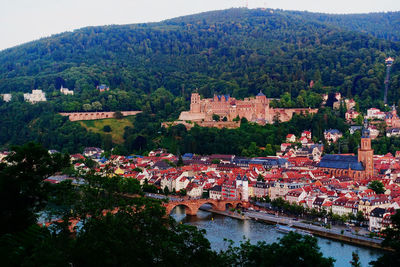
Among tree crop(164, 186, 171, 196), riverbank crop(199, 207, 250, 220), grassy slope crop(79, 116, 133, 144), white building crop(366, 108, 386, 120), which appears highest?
white building crop(366, 108, 386, 120)

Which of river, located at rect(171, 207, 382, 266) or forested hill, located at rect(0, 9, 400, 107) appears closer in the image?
river, located at rect(171, 207, 382, 266)

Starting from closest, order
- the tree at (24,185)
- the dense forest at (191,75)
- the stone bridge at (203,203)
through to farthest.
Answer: the tree at (24,185)
the stone bridge at (203,203)
the dense forest at (191,75)

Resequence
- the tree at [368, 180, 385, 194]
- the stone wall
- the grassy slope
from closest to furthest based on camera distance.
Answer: the tree at [368, 180, 385, 194] < the stone wall < the grassy slope

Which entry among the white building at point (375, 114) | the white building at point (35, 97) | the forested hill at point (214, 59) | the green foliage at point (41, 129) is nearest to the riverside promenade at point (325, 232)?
the white building at point (375, 114)

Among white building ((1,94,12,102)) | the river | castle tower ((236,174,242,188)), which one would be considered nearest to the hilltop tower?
castle tower ((236,174,242,188))

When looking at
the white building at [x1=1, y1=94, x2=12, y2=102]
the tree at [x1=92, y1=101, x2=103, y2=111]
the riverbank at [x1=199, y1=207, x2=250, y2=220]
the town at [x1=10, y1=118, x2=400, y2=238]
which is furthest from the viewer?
the white building at [x1=1, y1=94, x2=12, y2=102]

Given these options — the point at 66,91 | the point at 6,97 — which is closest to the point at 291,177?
the point at 66,91

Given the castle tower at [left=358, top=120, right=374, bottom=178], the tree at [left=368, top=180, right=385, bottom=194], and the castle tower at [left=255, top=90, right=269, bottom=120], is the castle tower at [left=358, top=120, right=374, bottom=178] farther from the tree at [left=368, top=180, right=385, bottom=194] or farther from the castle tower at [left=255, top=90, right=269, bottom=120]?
the castle tower at [left=255, top=90, right=269, bottom=120]

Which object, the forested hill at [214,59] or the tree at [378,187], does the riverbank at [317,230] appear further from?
the forested hill at [214,59]
